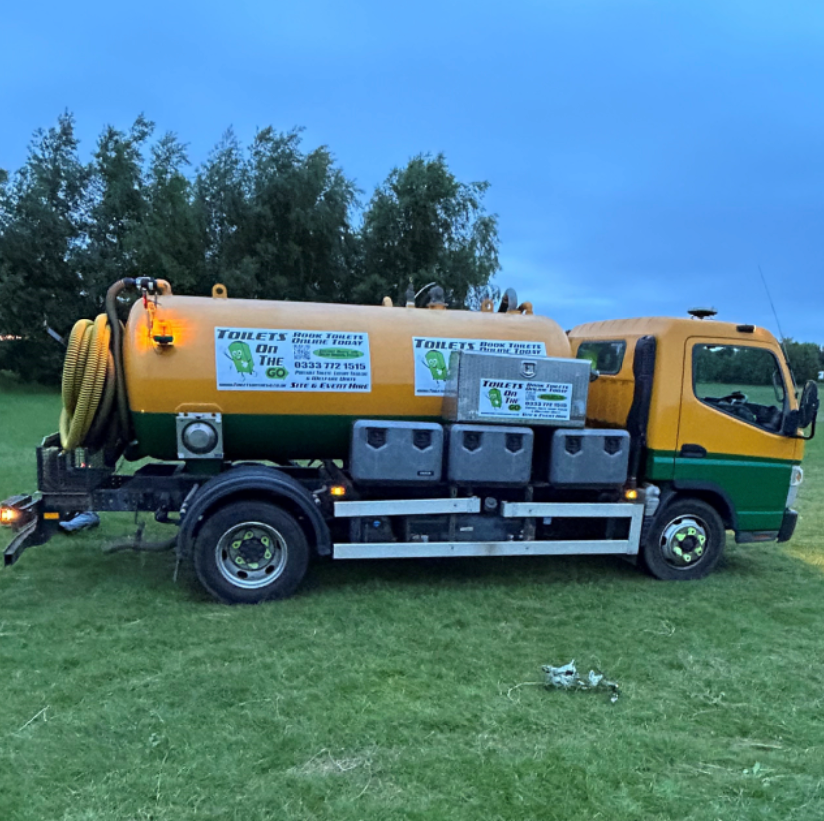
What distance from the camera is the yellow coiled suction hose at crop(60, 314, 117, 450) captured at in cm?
549

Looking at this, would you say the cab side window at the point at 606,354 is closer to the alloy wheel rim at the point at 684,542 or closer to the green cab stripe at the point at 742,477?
the green cab stripe at the point at 742,477

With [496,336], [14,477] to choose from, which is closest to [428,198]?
[14,477]

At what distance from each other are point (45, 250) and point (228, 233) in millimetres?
7292

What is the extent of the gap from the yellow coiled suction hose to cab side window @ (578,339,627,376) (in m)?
4.22

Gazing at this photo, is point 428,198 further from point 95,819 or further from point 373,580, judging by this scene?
point 95,819

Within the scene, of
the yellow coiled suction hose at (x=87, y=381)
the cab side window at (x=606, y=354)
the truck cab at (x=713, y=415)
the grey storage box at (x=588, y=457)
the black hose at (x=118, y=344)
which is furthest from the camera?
the cab side window at (x=606, y=354)

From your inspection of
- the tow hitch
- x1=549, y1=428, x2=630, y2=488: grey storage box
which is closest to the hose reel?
the tow hitch

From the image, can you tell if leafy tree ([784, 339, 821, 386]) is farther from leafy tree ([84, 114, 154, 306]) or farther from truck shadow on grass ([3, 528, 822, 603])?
leafy tree ([84, 114, 154, 306])

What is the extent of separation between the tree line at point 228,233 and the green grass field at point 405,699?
22734 millimetres

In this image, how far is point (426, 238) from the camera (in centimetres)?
2833

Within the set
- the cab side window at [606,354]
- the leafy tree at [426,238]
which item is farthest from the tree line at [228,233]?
the cab side window at [606,354]

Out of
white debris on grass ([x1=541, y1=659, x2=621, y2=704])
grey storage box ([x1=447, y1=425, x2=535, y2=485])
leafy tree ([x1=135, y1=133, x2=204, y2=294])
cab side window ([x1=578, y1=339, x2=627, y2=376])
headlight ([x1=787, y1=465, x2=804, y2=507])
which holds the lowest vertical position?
white debris on grass ([x1=541, y1=659, x2=621, y2=704])

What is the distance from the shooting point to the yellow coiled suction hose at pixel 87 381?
5488 millimetres

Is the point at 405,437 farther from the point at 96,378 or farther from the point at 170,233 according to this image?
the point at 170,233
